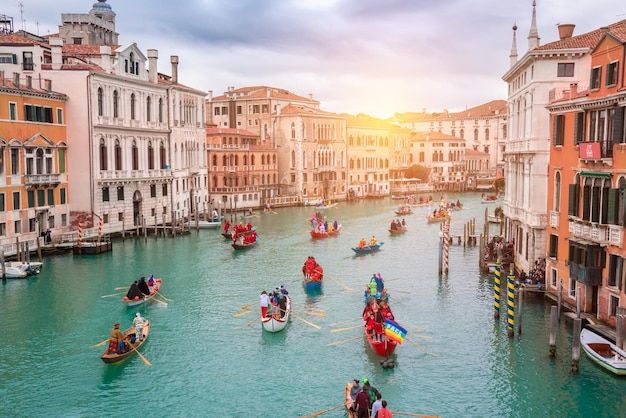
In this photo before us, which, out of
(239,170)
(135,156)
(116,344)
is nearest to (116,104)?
(135,156)

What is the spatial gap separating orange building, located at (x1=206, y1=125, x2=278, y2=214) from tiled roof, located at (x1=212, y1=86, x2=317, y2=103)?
7907mm

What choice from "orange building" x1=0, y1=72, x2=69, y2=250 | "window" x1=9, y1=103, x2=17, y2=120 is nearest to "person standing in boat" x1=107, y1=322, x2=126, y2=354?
→ "orange building" x1=0, y1=72, x2=69, y2=250

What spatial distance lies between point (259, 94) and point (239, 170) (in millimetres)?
15615

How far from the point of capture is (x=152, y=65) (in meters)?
46.6

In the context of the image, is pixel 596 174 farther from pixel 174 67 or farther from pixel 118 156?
pixel 174 67

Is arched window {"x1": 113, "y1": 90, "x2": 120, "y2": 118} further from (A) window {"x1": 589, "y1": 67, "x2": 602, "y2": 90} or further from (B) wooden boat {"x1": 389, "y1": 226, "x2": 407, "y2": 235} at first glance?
(A) window {"x1": 589, "y1": 67, "x2": 602, "y2": 90}

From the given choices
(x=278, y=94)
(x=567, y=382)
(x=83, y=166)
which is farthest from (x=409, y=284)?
(x=278, y=94)

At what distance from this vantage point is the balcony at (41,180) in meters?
34.0

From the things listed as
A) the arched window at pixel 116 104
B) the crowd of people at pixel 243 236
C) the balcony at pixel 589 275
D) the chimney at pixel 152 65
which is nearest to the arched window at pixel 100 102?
the arched window at pixel 116 104

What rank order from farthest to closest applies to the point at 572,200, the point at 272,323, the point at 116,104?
the point at 116,104 < the point at 272,323 < the point at 572,200

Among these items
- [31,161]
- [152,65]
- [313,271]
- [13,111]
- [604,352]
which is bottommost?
[604,352]

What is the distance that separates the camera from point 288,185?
2781 inches

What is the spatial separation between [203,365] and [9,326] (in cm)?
789

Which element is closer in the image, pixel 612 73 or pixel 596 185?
pixel 612 73
